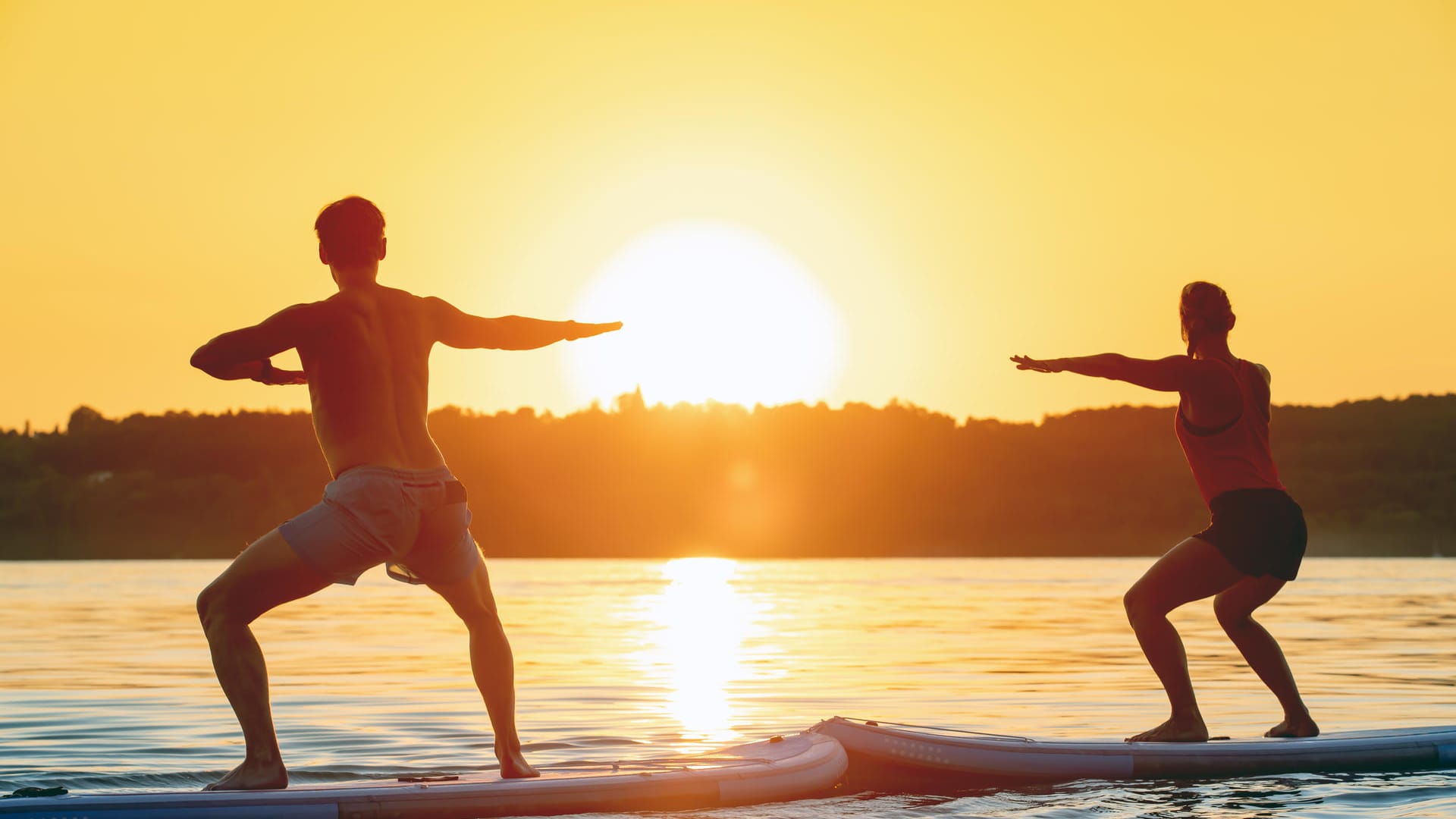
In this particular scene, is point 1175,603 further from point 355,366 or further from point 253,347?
point 253,347

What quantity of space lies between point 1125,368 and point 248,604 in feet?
14.5

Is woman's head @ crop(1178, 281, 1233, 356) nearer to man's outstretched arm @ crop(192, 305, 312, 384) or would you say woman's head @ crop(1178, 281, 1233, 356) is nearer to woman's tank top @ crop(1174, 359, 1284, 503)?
woman's tank top @ crop(1174, 359, 1284, 503)

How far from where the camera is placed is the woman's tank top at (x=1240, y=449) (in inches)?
317

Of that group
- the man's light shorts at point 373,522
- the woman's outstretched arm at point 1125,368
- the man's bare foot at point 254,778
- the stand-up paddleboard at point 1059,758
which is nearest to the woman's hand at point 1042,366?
the woman's outstretched arm at point 1125,368

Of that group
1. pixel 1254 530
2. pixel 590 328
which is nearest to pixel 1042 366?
pixel 1254 530

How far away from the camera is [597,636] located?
Answer: 81.9 ft

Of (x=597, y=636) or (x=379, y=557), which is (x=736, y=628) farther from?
(x=379, y=557)

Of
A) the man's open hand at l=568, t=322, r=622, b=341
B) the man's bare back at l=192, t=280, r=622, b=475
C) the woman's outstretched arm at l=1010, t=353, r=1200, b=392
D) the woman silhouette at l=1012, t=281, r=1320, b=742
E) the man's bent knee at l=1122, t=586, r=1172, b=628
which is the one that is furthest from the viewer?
the man's bent knee at l=1122, t=586, r=1172, b=628

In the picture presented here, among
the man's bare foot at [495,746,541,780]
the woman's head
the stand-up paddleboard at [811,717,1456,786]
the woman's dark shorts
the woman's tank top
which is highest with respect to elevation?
the woman's head

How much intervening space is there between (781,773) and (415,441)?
2.55 metres

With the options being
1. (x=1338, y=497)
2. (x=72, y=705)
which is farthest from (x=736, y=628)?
(x=1338, y=497)

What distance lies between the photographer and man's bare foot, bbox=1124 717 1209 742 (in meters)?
8.36

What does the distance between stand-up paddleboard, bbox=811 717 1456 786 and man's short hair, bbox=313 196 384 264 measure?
388 cm

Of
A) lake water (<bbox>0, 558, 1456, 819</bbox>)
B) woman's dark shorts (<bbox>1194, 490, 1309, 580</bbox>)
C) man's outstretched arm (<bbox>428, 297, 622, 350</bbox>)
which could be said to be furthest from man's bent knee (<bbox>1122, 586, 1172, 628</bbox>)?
man's outstretched arm (<bbox>428, 297, 622, 350</bbox>)
